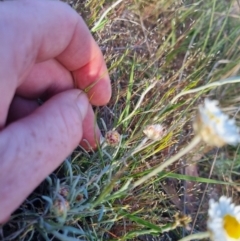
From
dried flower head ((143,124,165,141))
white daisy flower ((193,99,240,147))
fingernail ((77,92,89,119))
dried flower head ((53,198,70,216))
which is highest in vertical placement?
white daisy flower ((193,99,240,147))

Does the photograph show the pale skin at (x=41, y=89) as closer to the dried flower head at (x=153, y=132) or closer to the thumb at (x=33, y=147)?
the thumb at (x=33, y=147)

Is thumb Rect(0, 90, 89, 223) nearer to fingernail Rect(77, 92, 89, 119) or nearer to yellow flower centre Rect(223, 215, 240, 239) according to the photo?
fingernail Rect(77, 92, 89, 119)

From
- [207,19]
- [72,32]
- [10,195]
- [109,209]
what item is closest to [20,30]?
[72,32]

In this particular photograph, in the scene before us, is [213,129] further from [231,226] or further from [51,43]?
[51,43]

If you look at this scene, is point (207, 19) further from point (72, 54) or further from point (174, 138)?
point (72, 54)

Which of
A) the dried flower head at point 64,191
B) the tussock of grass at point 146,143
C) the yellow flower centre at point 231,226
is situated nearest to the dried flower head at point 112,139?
the tussock of grass at point 146,143

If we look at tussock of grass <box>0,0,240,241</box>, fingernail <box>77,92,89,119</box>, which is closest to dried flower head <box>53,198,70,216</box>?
tussock of grass <box>0,0,240,241</box>

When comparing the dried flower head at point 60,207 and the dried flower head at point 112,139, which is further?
the dried flower head at point 112,139
